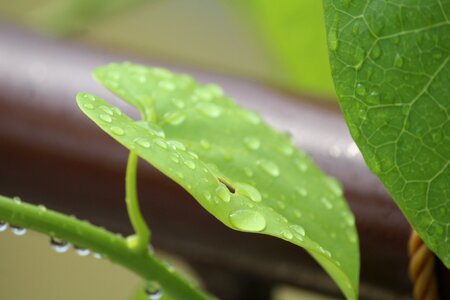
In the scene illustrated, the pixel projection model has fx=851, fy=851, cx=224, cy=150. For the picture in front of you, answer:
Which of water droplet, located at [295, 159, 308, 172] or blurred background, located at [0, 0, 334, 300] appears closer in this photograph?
water droplet, located at [295, 159, 308, 172]

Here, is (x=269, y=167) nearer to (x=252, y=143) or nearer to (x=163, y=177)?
(x=252, y=143)

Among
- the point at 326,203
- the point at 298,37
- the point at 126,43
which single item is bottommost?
the point at 126,43

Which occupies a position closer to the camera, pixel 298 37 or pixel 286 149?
pixel 286 149

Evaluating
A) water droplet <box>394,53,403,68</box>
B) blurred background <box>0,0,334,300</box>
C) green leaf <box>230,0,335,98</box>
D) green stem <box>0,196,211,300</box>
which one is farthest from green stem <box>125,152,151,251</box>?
blurred background <box>0,0,334,300</box>

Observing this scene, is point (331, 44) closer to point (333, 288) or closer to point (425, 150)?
point (425, 150)

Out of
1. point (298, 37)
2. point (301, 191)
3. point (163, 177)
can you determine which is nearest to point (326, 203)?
point (301, 191)

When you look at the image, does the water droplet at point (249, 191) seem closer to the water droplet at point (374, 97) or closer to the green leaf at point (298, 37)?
the water droplet at point (374, 97)

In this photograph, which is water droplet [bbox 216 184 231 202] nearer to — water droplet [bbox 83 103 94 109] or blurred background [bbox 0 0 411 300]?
water droplet [bbox 83 103 94 109]

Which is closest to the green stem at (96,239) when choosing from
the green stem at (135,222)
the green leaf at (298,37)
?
the green stem at (135,222)
